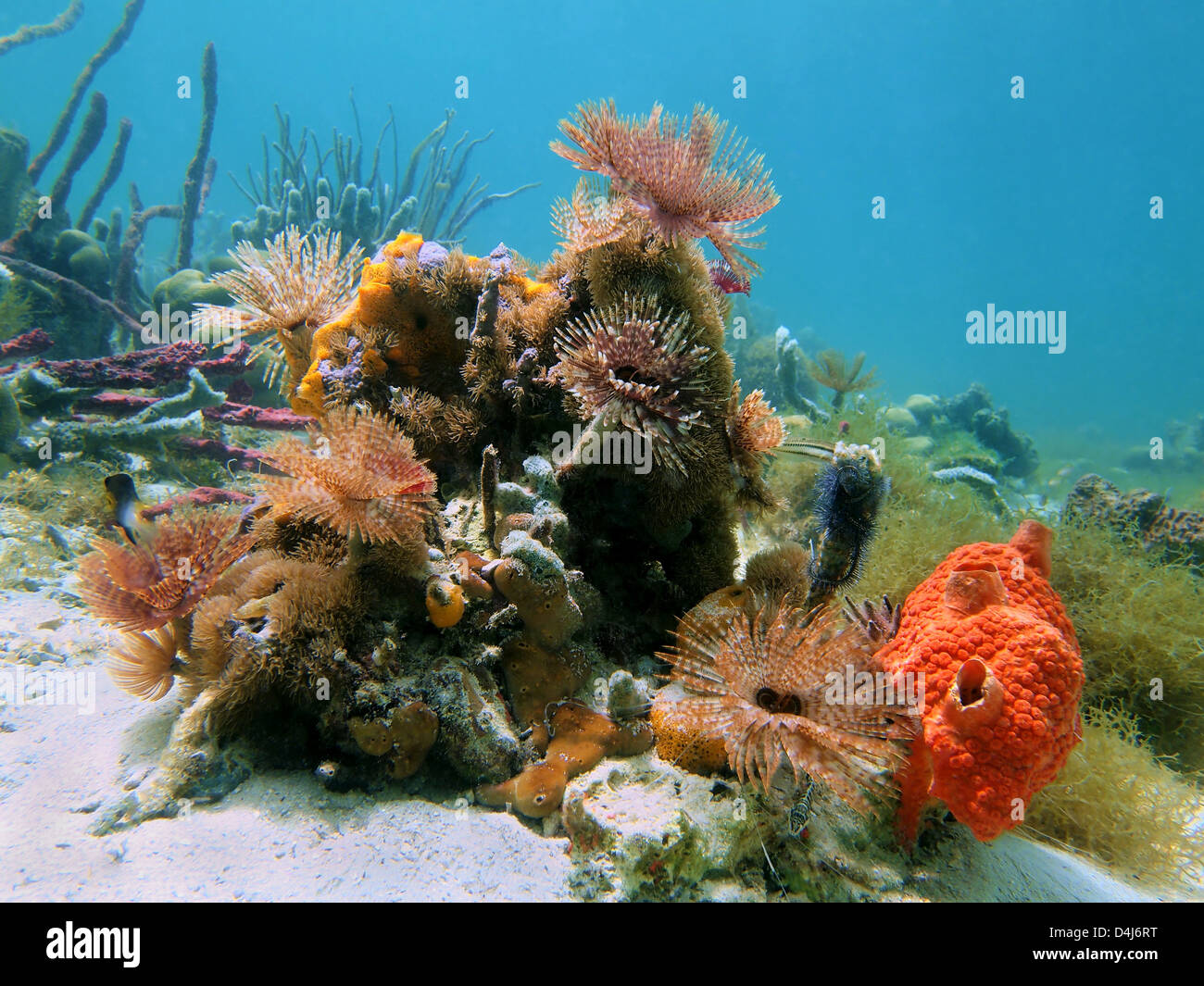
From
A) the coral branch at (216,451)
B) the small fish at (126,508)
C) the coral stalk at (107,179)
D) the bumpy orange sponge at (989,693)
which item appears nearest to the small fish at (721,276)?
the bumpy orange sponge at (989,693)

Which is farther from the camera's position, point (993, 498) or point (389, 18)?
point (389, 18)

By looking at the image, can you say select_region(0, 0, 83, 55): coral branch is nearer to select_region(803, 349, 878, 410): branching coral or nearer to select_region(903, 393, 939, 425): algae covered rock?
select_region(803, 349, 878, 410): branching coral

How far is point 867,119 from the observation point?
10444cm

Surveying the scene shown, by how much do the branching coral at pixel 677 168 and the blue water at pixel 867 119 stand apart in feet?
202

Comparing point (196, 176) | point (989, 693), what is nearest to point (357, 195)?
point (196, 176)

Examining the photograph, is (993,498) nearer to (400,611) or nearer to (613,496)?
(613,496)

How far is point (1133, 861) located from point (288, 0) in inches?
6557

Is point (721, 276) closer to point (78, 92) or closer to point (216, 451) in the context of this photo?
point (216, 451)

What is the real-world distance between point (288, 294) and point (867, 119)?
5261 inches

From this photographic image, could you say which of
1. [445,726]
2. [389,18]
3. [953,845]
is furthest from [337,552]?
[389,18]

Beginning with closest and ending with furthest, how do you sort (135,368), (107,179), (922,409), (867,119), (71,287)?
(135,368) < (71,287) < (107,179) < (922,409) < (867,119)

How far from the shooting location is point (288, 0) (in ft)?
371

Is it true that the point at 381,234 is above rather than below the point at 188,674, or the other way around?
above
